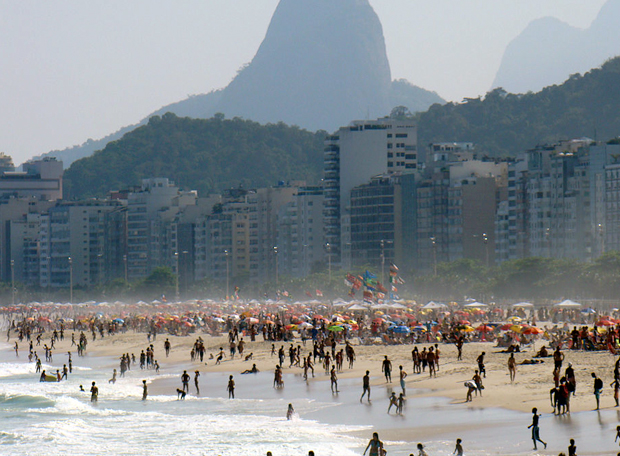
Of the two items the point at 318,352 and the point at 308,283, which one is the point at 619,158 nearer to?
the point at 308,283

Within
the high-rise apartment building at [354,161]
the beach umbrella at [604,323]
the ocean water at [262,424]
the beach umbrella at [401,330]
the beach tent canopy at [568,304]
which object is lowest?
the ocean water at [262,424]

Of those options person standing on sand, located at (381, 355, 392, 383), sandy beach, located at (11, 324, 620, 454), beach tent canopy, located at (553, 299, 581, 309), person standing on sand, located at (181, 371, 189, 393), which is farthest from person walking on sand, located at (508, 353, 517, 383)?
beach tent canopy, located at (553, 299, 581, 309)

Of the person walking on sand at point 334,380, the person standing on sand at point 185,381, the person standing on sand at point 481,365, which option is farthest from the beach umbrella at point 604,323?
the person standing on sand at point 185,381

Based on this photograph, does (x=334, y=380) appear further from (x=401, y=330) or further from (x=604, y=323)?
(x=604, y=323)

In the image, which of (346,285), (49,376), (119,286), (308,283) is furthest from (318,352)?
(119,286)

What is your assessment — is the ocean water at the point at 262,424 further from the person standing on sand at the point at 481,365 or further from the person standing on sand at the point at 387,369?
the person standing on sand at the point at 481,365

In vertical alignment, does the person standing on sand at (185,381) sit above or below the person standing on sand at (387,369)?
below

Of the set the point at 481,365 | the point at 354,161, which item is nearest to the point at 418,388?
the point at 481,365

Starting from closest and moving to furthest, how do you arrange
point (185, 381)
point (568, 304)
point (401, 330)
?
1. point (185, 381)
2. point (401, 330)
3. point (568, 304)
